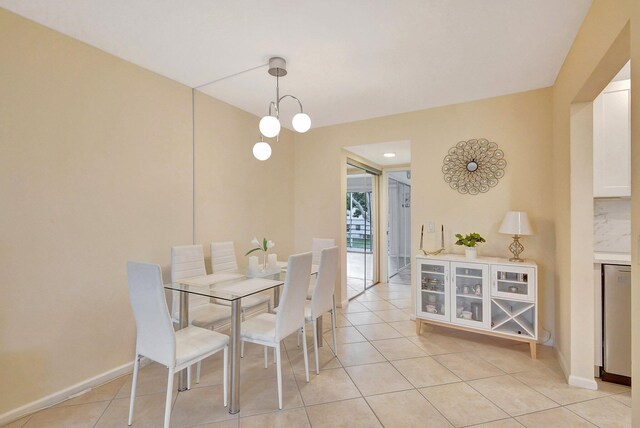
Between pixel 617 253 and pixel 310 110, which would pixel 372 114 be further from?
pixel 617 253

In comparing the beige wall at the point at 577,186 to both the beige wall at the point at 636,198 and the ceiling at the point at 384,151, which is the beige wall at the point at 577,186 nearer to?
the beige wall at the point at 636,198

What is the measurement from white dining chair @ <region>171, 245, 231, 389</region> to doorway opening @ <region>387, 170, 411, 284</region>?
373 cm

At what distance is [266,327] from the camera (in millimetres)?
2188

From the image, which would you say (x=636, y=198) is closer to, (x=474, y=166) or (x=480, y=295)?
(x=480, y=295)

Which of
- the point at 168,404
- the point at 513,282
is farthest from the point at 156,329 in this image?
the point at 513,282

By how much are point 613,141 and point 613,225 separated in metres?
0.76

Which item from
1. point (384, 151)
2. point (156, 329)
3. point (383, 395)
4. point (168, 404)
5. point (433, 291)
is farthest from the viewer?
point (384, 151)

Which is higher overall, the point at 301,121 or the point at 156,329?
the point at 301,121

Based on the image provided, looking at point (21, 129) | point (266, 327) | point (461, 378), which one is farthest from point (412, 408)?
point (21, 129)

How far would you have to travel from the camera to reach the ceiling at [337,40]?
184 centimetres

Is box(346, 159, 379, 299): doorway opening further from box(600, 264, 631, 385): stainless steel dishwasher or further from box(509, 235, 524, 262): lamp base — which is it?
box(600, 264, 631, 385): stainless steel dishwasher

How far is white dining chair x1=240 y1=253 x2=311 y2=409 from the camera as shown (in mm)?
2049

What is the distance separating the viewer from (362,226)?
4980 millimetres

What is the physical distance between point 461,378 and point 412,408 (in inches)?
24.1
